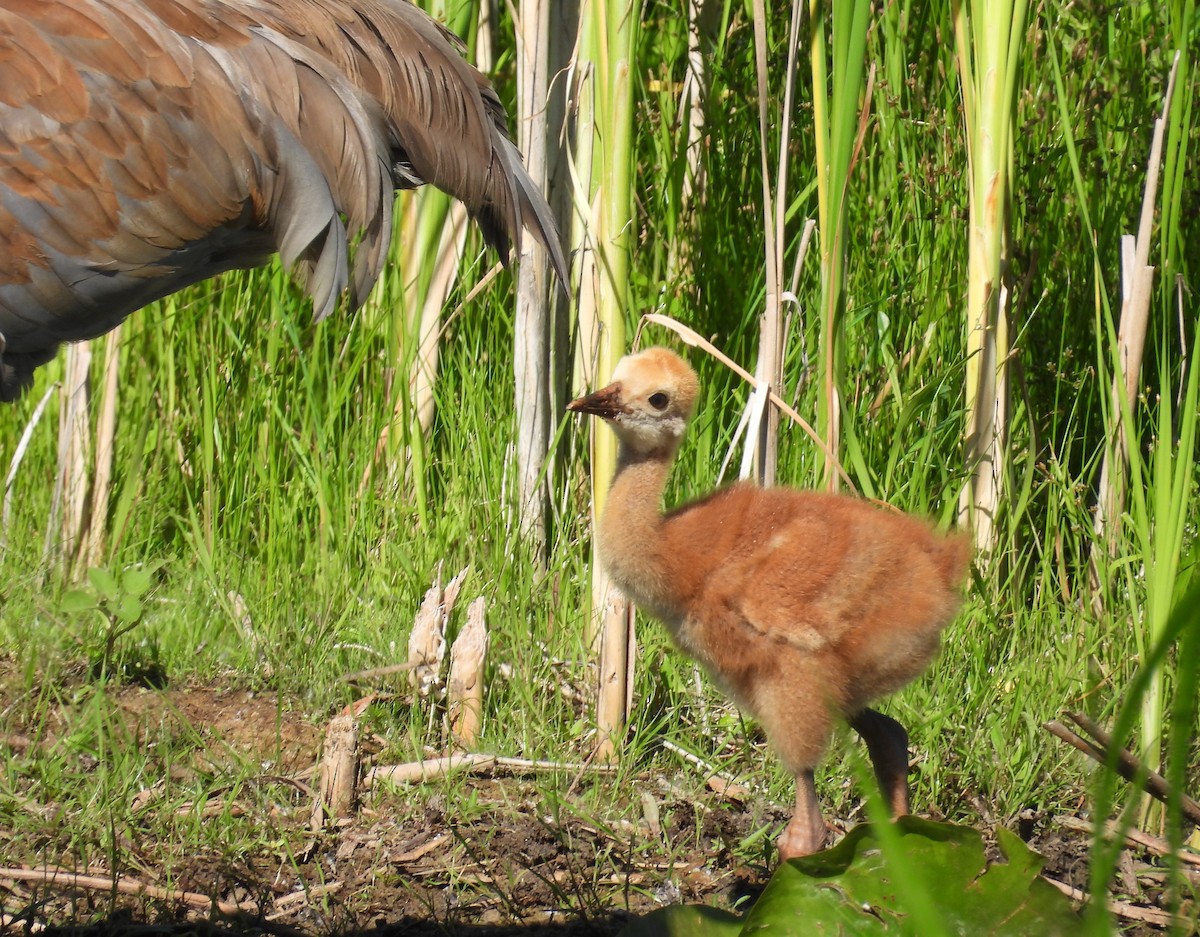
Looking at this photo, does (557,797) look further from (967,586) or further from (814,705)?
(967,586)

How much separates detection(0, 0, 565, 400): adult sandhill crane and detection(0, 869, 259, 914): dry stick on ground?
0.98 meters

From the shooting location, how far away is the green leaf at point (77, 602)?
11.6 feet

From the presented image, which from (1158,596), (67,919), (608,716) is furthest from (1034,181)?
(67,919)

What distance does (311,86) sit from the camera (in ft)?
9.25

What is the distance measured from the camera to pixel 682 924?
2.25 m

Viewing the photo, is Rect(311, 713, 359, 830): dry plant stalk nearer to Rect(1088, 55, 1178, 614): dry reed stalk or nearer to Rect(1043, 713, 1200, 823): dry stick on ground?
Rect(1043, 713, 1200, 823): dry stick on ground

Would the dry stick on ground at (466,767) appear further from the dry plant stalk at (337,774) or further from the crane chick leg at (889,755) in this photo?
the crane chick leg at (889,755)

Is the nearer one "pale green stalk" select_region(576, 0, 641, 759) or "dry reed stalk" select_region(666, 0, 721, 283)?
"pale green stalk" select_region(576, 0, 641, 759)

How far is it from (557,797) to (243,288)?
7.17 feet

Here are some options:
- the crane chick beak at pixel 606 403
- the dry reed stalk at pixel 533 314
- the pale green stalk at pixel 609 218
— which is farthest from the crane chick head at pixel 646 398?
the dry reed stalk at pixel 533 314

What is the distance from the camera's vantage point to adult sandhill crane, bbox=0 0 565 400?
107 inches

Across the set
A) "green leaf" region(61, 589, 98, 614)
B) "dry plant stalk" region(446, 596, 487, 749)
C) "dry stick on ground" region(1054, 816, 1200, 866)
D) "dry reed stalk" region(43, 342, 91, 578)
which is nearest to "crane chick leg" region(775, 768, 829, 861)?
"dry stick on ground" region(1054, 816, 1200, 866)

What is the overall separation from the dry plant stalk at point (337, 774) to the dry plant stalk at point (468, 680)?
320 millimetres

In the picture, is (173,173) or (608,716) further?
(608,716)
